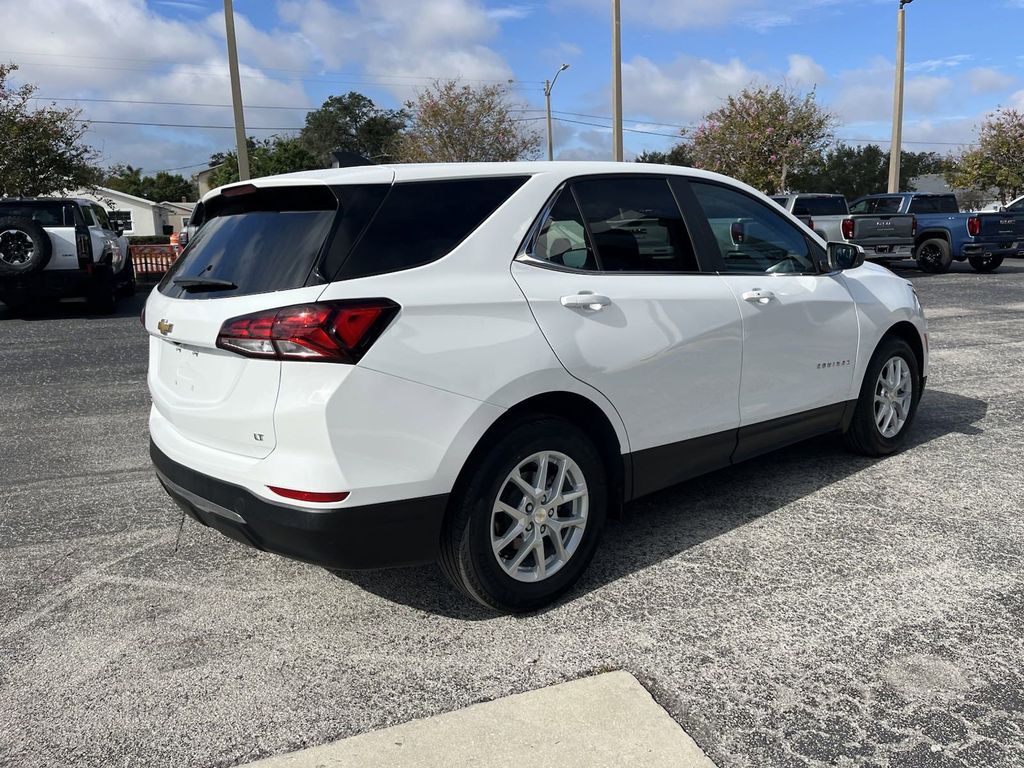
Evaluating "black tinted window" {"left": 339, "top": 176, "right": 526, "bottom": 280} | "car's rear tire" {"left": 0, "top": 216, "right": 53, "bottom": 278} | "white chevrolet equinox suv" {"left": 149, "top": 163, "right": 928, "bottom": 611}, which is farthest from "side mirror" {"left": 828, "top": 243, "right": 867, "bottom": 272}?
"car's rear tire" {"left": 0, "top": 216, "right": 53, "bottom": 278}

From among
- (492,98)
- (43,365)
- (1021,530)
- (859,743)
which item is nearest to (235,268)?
(859,743)

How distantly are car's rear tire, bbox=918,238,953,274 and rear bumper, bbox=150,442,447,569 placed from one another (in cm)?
1877

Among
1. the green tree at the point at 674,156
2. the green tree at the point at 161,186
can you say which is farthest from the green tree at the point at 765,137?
the green tree at the point at 161,186

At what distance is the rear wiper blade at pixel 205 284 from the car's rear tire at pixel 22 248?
1044 centimetres

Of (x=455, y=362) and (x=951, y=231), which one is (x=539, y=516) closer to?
(x=455, y=362)

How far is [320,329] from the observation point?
2744mm

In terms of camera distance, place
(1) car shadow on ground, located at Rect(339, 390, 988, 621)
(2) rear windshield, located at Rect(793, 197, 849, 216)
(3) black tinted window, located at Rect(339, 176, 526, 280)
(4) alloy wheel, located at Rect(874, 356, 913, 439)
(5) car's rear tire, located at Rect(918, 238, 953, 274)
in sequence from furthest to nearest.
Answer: (2) rear windshield, located at Rect(793, 197, 849, 216), (5) car's rear tire, located at Rect(918, 238, 953, 274), (4) alloy wheel, located at Rect(874, 356, 913, 439), (1) car shadow on ground, located at Rect(339, 390, 988, 621), (3) black tinted window, located at Rect(339, 176, 526, 280)

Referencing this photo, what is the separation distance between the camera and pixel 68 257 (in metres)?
12.6

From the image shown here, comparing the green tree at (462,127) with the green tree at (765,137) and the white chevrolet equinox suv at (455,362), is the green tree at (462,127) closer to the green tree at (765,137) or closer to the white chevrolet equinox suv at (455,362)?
the green tree at (765,137)

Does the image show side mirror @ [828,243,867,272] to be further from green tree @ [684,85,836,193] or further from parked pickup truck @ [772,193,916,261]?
green tree @ [684,85,836,193]

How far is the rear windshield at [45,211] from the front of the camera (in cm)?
1336

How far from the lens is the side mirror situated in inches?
187

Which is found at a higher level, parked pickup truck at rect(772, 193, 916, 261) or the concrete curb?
parked pickup truck at rect(772, 193, 916, 261)

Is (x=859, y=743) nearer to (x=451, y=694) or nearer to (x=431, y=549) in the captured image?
(x=451, y=694)
